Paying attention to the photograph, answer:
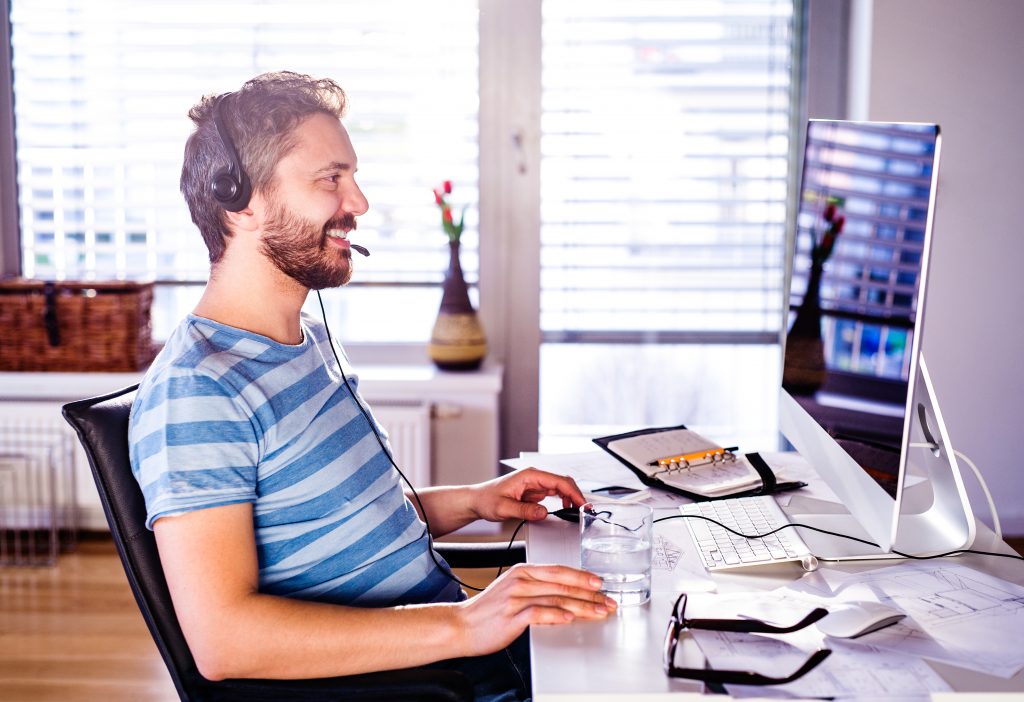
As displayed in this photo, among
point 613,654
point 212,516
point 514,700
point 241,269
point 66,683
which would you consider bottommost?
point 66,683

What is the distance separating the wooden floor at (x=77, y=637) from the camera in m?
2.23

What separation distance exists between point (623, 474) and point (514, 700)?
Result: 1.46ft

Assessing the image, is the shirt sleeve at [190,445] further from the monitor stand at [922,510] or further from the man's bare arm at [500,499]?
the monitor stand at [922,510]

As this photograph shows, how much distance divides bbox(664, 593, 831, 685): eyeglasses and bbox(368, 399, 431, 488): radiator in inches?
74.9

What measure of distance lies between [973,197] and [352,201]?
7.56 feet

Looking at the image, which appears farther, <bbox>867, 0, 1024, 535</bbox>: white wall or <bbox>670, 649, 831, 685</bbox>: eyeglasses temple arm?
<bbox>867, 0, 1024, 535</bbox>: white wall

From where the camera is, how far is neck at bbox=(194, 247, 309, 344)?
50.4 inches

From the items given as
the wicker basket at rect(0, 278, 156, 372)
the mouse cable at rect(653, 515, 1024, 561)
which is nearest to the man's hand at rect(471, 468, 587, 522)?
the mouse cable at rect(653, 515, 1024, 561)

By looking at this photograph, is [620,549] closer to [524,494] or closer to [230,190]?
[524,494]

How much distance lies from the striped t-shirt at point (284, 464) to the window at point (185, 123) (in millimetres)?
1890

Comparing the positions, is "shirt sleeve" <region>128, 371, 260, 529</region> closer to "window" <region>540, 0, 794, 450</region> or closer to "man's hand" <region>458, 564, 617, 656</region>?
"man's hand" <region>458, 564, 617, 656</region>

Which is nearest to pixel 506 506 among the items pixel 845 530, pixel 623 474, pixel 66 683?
pixel 623 474

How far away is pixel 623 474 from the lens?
5.41ft

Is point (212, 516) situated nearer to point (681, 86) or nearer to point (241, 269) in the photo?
point (241, 269)
